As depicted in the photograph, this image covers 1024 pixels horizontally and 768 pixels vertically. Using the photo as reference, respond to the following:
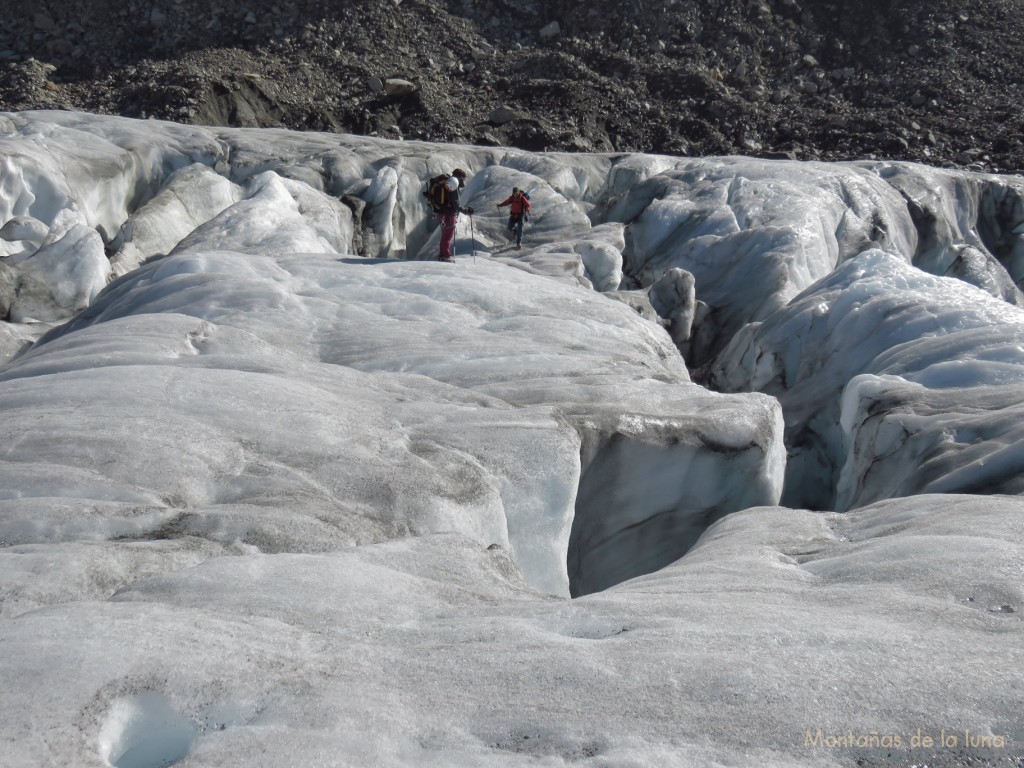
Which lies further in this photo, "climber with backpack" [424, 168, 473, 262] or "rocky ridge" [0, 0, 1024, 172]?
"rocky ridge" [0, 0, 1024, 172]

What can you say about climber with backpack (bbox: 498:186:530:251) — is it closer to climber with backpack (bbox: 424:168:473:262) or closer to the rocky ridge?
climber with backpack (bbox: 424:168:473:262)

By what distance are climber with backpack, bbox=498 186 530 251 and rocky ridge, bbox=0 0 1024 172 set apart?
→ 1461 cm

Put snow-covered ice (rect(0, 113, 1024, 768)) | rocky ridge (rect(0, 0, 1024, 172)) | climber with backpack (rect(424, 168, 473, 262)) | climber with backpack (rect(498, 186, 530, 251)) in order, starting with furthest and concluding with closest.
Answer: rocky ridge (rect(0, 0, 1024, 172)) < climber with backpack (rect(498, 186, 530, 251)) < climber with backpack (rect(424, 168, 473, 262)) < snow-covered ice (rect(0, 113, 1024, 768))

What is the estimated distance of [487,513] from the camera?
7.28 metres

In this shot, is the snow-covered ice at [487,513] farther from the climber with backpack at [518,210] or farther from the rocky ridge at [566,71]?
the rocky ridge at [566,71]

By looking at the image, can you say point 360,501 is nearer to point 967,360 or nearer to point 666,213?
point 967,360

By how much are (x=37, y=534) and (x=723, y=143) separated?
31839 mm

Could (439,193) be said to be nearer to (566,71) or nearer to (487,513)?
(487,513)

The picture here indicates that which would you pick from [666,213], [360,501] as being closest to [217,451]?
[360,501]

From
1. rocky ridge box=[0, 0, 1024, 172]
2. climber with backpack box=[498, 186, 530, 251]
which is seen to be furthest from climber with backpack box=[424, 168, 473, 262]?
rocky ridge box=[0, 0, 1024, 172]

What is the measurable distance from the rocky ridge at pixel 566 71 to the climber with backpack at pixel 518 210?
47.9ft

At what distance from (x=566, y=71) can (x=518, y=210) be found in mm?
22257

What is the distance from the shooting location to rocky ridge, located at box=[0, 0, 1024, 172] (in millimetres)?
33062

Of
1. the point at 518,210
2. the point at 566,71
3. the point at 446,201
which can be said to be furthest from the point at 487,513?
the point at 566,71
